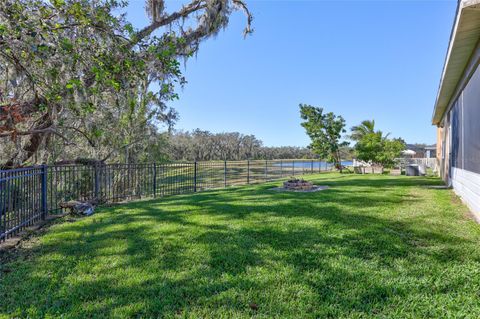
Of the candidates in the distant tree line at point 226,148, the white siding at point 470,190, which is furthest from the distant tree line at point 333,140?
the distant tree line at point 226,148

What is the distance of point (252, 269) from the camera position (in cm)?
269

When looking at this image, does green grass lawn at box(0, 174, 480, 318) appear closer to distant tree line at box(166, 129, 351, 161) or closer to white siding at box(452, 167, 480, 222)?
white siding at box(452, 167, 480, 222)

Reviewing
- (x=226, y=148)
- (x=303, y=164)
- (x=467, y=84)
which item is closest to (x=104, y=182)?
(x=467, y=84)

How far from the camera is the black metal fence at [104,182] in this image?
168 inches

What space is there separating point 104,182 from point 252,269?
6.27m

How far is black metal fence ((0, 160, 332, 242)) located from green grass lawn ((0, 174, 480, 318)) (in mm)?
664

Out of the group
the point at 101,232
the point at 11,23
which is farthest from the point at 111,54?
the point at 101,232

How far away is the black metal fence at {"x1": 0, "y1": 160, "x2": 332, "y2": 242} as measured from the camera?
4273mm

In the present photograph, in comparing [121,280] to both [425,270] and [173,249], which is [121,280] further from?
[425,270]

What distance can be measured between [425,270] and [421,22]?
11871mm

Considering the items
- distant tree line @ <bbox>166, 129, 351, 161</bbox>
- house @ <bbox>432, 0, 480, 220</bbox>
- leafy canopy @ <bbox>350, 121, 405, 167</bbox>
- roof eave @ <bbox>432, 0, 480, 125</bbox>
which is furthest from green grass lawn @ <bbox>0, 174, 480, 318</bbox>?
distant tree line @ <bbox>166, 129, 351, 161</bbox>

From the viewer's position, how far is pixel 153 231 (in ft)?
13.4

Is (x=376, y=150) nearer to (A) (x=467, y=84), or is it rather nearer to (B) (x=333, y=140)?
(B) (x=333, y=140)

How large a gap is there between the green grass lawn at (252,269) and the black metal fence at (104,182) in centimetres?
66
